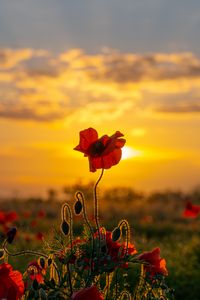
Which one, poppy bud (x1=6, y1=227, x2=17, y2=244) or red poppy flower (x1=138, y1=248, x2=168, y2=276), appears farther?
red poppy flower (x1=138, y1=248, x2=168, y2=276)

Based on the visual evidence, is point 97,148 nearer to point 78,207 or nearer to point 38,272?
point 78,207

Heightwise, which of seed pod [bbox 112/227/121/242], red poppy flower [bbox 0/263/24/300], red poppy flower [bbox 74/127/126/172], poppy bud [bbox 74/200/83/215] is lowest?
red poppy flower [bbox 0/263/24/300]

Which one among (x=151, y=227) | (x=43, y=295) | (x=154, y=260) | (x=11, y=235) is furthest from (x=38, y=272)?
(x=151, y=227)

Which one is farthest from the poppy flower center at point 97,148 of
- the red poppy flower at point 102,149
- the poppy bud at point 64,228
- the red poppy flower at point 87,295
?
the red poppy flower at point 87,295

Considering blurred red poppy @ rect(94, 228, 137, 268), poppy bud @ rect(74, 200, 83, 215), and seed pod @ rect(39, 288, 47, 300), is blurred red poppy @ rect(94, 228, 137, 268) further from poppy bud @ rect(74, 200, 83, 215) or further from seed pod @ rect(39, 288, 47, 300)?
seed pod @ rect(39, 288, 47, 300)

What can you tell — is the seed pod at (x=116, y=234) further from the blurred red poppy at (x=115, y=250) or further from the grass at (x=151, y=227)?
the grass at (x=151, y=227)

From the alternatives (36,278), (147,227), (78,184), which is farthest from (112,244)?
(78,184)

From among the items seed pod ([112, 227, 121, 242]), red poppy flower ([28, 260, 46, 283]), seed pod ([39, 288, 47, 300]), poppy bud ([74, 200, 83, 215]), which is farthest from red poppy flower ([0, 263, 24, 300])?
seed pod ([112, 227, 121, 242])
